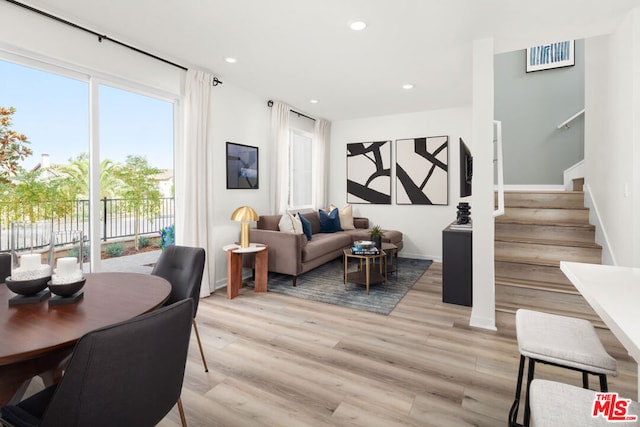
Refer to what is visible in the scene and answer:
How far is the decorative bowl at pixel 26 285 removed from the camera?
4.74 feet

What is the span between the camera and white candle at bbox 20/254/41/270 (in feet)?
4.92

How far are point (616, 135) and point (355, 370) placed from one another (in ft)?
9.62

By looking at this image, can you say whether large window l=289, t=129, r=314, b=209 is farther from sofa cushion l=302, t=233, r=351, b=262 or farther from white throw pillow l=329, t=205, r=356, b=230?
sofa cushion l=302, t=233, r=351, b=262

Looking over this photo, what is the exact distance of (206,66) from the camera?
12.4ft

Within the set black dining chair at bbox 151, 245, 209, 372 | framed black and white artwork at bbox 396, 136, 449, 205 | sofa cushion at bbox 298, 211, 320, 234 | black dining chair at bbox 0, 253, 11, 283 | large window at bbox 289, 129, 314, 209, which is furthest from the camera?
large window at bbox 289, 129, 314, 209

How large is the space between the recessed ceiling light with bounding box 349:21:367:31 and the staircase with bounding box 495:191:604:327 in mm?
2651

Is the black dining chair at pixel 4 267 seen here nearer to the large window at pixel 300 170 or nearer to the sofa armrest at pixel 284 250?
the sofa armrest at pixel 284 250

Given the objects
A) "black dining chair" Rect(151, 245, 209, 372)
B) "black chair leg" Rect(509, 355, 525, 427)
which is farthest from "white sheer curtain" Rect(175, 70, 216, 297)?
"black chair leg" Rect(509, 355, 525, 427)

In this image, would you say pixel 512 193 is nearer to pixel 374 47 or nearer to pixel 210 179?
pixel 374 47

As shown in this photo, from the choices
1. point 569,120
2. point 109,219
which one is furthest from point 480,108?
point 109,219

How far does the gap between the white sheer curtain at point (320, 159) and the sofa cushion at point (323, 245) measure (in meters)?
1.02

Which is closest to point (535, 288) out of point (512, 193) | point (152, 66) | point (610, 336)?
point (610, 336)

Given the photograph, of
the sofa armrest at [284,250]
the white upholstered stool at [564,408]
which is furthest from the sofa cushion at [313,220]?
the white upholstered stool at [564,408]

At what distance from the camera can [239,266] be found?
390cm
